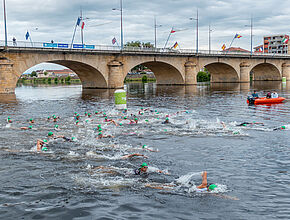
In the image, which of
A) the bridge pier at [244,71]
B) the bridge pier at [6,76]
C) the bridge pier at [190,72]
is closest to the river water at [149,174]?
Answer: the bridge pier at [6,76]

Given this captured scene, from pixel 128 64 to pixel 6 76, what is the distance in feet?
68.9

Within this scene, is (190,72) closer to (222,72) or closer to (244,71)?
(244,71)

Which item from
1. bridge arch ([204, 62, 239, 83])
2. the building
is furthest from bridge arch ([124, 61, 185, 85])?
the building

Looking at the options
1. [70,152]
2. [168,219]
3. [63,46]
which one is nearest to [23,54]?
[63,46]

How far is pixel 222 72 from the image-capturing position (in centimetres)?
8100

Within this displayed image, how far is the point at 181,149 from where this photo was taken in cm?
1306

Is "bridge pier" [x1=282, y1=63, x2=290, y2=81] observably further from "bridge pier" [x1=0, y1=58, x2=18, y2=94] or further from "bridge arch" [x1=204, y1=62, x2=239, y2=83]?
"bridge pier" [x1=0, y1=58, x2=18, y2=94]

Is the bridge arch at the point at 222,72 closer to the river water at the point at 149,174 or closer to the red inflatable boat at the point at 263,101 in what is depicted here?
the red inflatable boat at the point at 263,101

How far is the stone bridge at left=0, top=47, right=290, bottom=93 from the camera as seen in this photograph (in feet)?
144

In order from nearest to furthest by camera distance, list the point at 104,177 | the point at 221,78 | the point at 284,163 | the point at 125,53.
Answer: the point at 104,177 → the point at 284,163 → the point at 125,53 → the point at 221,78

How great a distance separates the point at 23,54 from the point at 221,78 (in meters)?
53.9

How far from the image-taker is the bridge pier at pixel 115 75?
53.2 m

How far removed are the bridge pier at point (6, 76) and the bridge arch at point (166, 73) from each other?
87.2 feet

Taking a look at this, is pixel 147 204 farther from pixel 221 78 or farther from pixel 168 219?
pixel 221 78
